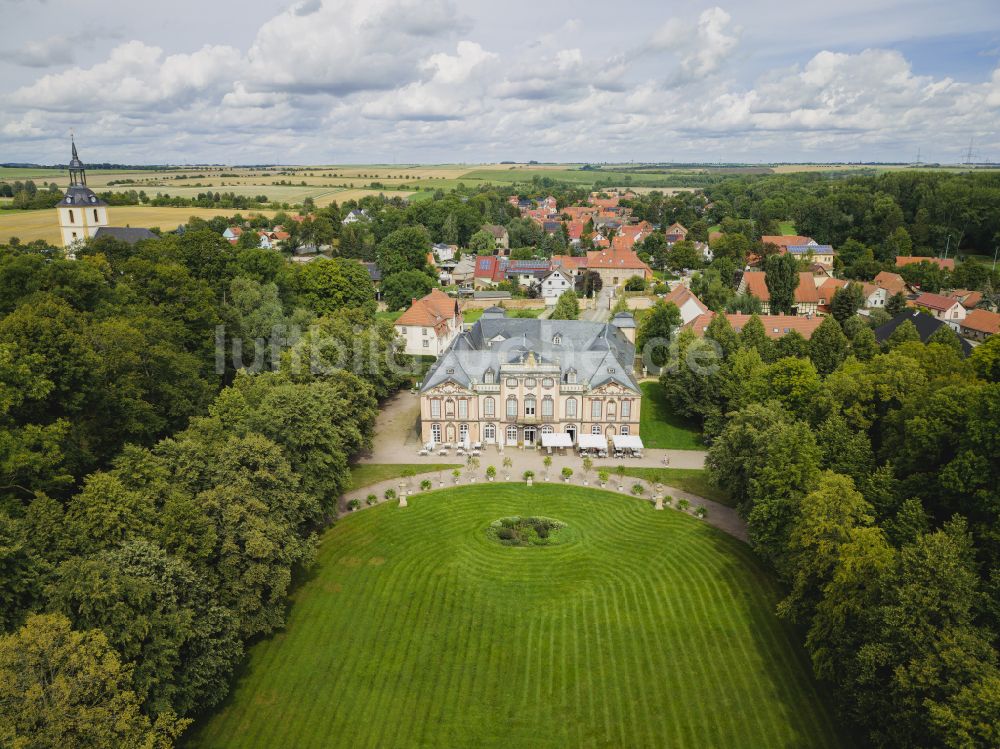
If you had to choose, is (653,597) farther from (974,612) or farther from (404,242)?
(404,242)

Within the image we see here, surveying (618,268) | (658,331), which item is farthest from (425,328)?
(618,268)

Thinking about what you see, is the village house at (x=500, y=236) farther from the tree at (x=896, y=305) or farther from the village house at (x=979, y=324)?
the village house at (x=979, y=324)

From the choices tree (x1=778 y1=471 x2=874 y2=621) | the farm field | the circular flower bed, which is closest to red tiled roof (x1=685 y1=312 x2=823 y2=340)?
the circular flower bed

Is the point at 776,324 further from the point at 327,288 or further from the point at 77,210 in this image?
the point at 77,210

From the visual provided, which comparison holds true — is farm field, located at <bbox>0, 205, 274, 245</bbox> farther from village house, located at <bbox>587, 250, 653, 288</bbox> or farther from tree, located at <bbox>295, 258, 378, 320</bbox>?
village house, located at <bbox>587, 250, 653, 288</bbox>

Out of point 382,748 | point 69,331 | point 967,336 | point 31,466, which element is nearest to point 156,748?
point 382,748
